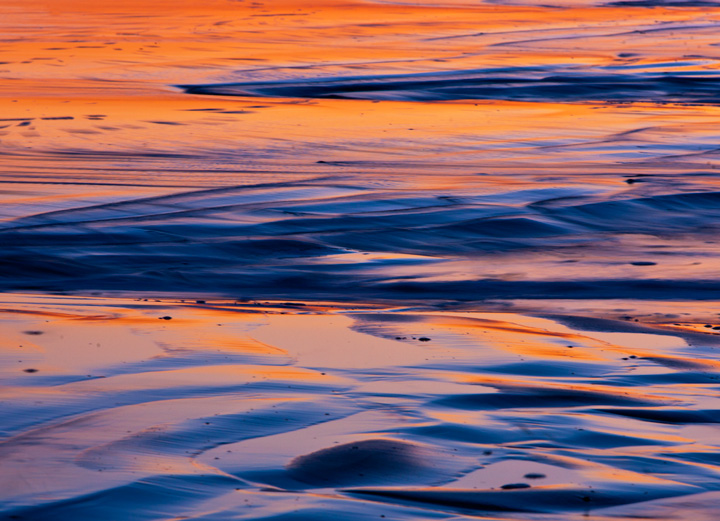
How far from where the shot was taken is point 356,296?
19.6 feet

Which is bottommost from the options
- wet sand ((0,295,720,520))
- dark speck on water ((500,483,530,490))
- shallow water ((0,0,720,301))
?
dark speck on water ((500,483,530,490))

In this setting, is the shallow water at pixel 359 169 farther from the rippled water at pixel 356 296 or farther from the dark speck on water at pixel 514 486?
the dark speck on water at pixel 514 486

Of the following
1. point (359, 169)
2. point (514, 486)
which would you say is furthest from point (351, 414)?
point (359, 169)

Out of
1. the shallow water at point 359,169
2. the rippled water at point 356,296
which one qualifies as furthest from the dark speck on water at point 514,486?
the shallow water at point 359,169

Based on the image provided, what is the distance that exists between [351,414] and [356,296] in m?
1.95

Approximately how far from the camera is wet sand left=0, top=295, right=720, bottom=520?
333 centimetres

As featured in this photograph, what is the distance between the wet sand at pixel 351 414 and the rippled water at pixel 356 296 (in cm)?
1

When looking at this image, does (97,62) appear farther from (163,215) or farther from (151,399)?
(151,399)

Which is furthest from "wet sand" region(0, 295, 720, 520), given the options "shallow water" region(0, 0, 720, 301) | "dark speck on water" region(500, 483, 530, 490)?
"shallow water" region(0, 0, 720, 301)

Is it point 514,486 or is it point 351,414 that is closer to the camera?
point 514,486

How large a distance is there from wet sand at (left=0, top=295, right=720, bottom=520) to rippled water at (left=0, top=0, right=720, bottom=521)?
0.01 m

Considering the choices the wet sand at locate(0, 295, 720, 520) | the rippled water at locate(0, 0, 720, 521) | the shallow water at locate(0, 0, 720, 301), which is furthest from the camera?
the shallow water at locate(0, 0, 720, 301)

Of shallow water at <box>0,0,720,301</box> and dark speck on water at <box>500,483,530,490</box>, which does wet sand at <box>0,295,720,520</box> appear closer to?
dark speck on water at <box>500,483,530,490</box>

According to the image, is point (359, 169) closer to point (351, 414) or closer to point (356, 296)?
point (356, 296)
